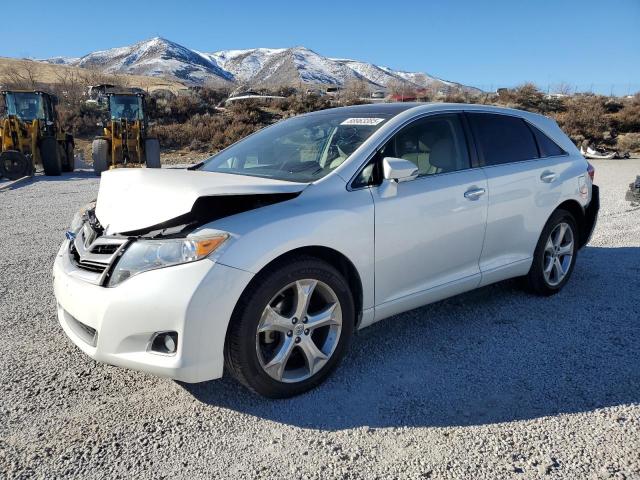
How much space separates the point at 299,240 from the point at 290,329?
494mm

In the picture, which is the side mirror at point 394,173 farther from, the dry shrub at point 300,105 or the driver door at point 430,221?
the dry shrub at point 300,105

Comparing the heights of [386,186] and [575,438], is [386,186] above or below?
above

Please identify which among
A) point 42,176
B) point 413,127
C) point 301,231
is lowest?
point 42,176

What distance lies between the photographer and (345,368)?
328 centimetres

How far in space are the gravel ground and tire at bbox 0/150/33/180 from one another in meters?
11.5

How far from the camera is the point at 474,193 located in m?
3.74

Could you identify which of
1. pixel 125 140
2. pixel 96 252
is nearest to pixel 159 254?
pixel 96 252

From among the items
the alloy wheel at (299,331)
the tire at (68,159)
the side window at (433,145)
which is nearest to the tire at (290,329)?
the alloy wheel at (299,331)

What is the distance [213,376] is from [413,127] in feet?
6.98

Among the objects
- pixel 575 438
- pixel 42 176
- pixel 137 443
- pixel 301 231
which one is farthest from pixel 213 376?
pixel 42 176

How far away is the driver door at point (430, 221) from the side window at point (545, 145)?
99 centimetres

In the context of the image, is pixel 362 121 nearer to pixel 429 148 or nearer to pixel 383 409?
pixel 429 148

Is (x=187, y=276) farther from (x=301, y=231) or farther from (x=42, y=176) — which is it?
(x=42, y=176)

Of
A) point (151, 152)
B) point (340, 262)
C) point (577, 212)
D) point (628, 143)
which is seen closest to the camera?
point (340, 262)
